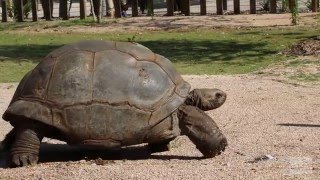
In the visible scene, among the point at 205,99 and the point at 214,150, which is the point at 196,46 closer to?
the point at 205,99

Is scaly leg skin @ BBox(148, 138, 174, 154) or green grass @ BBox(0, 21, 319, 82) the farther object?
green grass @ BBox(0, 21, 319, 82)

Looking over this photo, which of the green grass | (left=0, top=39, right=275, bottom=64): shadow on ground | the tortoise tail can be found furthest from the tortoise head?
(left=0, top=39, right=275, bottom=64): shadow on ground

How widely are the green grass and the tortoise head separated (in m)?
6.25

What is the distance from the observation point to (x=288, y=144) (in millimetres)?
7613

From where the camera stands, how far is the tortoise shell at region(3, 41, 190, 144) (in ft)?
22.3

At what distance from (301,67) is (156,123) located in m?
6.77

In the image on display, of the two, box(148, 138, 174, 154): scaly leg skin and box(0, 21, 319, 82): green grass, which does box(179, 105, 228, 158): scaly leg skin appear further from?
box(0, 21, 319, 82): green grass

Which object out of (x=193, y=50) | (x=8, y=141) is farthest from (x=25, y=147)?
(x=193, y=50)

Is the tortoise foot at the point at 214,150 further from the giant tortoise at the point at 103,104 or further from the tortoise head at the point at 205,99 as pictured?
the tortoise head at the point at 205,99

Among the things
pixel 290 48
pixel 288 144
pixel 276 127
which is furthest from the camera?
pixel 290 48

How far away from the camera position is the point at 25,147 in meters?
6.92

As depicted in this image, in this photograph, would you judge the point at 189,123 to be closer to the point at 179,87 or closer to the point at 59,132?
the point at 179,87

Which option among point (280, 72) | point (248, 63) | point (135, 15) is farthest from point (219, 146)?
point (135, 15)

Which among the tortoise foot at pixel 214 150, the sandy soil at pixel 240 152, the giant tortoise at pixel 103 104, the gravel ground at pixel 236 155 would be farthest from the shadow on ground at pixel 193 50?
the giant tortoise at pixel 103 104
